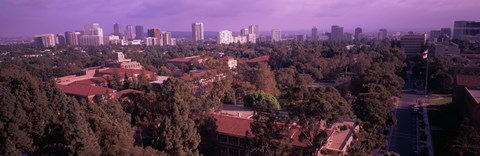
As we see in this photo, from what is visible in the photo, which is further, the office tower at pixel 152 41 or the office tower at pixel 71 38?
the office tower at pixel 71 38

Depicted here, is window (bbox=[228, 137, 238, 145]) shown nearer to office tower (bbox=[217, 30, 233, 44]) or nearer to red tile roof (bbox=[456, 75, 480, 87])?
red tile roof (bbox=[456, 75, 480, 87])

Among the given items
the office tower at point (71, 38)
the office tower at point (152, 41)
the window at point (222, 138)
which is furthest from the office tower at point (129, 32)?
the window at point (222, 138)

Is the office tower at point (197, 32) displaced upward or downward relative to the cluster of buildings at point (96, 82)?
upward

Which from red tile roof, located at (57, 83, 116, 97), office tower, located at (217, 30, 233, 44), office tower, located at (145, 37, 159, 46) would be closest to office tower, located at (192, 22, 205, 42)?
office tower, located at (217, 30, 233, 44)

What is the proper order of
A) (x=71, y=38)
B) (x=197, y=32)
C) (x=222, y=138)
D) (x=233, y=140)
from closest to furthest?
(x=233, y=140) < (x=222, y=138) < (x=71, y=38) < (x=197, y=32)

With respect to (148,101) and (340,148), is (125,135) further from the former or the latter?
(340,148)

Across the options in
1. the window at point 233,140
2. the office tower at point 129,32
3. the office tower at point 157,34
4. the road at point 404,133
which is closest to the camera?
the window at point 233,140

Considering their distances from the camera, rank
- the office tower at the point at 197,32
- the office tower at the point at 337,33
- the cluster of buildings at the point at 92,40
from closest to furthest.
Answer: the cluster of buildings at the point at 92,40
the office tower at the point at 337,33
the office tower at the point at 197,32

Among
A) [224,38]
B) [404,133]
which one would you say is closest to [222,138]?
[404,133]

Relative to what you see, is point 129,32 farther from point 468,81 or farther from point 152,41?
point 468,81

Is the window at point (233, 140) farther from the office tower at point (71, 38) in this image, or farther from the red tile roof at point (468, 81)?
the office tower at point (71, 38)

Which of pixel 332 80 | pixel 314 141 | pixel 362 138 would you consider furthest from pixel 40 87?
pixel 332 80
